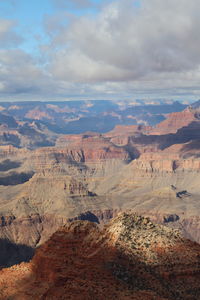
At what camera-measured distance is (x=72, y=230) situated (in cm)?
5194

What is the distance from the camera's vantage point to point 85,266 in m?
42.6

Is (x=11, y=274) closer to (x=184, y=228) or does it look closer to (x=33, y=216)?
(x=33, y=216)

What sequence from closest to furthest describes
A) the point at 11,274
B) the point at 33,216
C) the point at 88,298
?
the point at 88,298 → the point at 11,274 → the point at 33,216

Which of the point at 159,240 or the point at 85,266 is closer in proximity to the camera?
the point at 85,266

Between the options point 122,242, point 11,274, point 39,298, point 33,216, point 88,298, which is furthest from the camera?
point 33,216

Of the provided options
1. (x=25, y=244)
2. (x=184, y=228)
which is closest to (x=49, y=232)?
(x=25, y=244)

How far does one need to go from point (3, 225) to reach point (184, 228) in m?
79.6

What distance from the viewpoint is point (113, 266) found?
139 ft

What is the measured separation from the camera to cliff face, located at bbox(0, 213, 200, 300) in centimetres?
4009

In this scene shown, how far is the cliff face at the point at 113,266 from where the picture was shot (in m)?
40.1

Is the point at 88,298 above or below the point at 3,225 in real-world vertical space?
above

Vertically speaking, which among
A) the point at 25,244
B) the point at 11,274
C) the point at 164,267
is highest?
the point at 164,267

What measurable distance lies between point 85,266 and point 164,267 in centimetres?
767

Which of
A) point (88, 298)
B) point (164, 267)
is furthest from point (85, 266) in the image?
point (164, 267)
